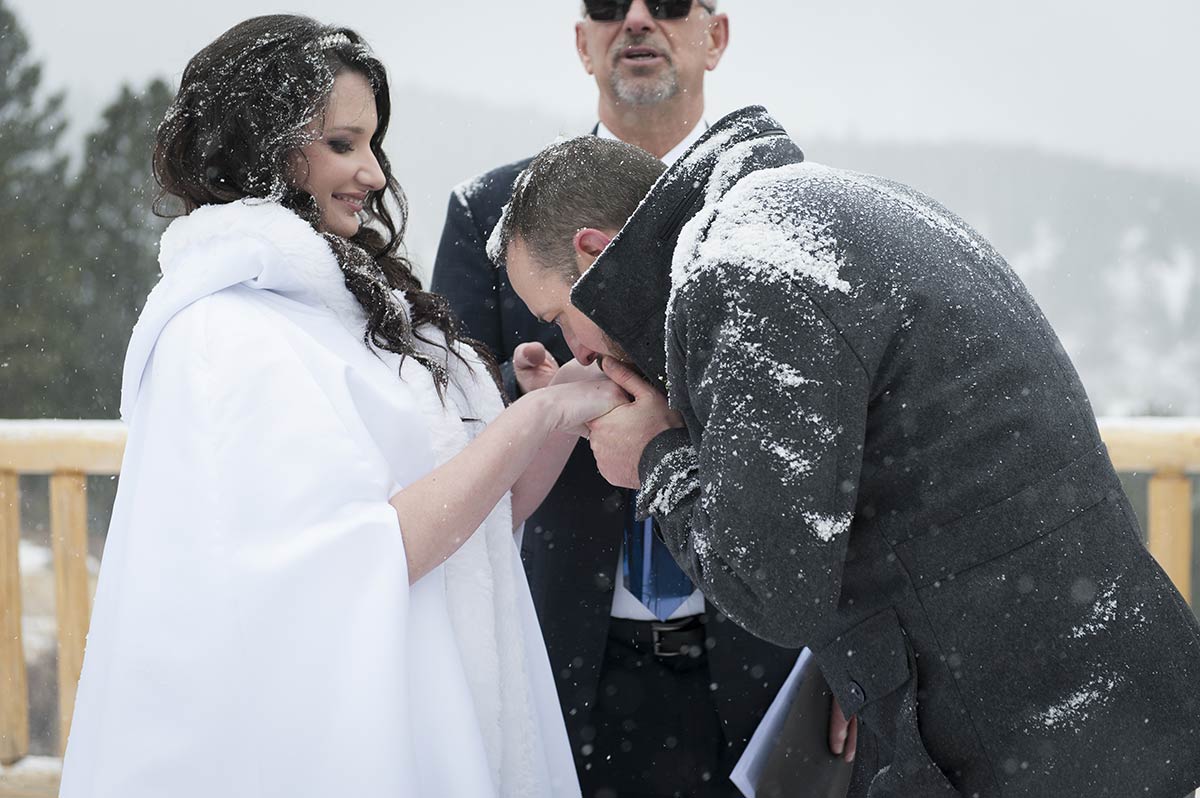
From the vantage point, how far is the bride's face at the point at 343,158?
1.87 m

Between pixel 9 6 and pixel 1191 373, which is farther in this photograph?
pixel 1191 373

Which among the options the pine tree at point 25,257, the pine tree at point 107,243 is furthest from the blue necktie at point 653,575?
the pine tree at point 25,257

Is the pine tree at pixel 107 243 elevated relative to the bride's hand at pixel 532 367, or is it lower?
lower

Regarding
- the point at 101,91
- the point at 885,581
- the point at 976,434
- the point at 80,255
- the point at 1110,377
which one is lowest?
the point at 1110,377

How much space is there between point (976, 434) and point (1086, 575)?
0.20 m

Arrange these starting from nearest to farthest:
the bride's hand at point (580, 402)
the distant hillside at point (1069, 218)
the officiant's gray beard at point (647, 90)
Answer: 1. the bride's hand at point (580, 402)
2. the officiant's gray beard at point (647, 90)
3. the distant hillside at point (1069, 218)

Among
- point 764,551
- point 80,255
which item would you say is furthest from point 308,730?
point 80,255

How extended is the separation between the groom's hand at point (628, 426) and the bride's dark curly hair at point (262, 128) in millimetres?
344

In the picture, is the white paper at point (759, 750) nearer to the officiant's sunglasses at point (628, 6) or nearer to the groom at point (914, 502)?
the groom at point (914, 502)

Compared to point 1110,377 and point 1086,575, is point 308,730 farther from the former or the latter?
point 1110,377

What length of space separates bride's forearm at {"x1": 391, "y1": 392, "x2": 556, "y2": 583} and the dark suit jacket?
1.53ft

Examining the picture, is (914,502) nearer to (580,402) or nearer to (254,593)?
(580,402)

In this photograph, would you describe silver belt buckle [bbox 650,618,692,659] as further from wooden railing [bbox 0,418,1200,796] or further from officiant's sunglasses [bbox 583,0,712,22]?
wooden railing [bbox 0,418,1200,796]

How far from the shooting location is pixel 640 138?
2607mm
